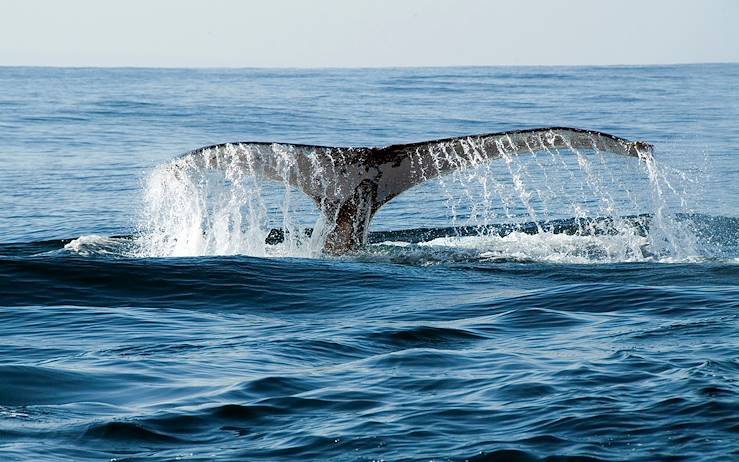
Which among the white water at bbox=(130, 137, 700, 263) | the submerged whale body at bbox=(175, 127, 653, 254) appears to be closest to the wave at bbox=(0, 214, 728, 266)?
the white water at bbox=(130, 137, 700, 263)

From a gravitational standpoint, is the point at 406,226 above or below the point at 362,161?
below

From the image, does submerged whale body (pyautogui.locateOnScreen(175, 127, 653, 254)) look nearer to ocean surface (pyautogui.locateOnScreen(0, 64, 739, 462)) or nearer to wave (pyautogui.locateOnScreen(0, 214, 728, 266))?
ocean surface (pyautogui.locateOnScreen(0, 64, 739, 462))

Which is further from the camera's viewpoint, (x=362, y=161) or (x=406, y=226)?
(x=406, y=226)

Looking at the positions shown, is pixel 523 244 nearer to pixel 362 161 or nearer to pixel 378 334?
pixel 362 161

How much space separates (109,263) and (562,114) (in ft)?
79.3

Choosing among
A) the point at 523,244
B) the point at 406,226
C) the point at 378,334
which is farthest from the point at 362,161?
the point at 406,226

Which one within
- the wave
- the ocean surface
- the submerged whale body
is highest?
the submerged whale body

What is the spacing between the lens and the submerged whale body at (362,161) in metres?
9.02

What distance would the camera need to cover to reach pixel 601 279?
915 centimetres

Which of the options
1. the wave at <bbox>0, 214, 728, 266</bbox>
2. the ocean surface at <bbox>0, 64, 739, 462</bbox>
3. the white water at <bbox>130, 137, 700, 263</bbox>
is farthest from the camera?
the wave at <bbox>0, 214, 728, 266</bbox>

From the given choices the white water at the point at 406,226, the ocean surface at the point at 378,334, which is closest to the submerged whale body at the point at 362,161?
the white water at the point at 406,226

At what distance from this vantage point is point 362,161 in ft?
32.0

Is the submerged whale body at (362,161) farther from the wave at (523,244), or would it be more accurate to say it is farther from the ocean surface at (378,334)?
the wave at (523,244)

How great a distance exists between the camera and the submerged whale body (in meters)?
9.02
